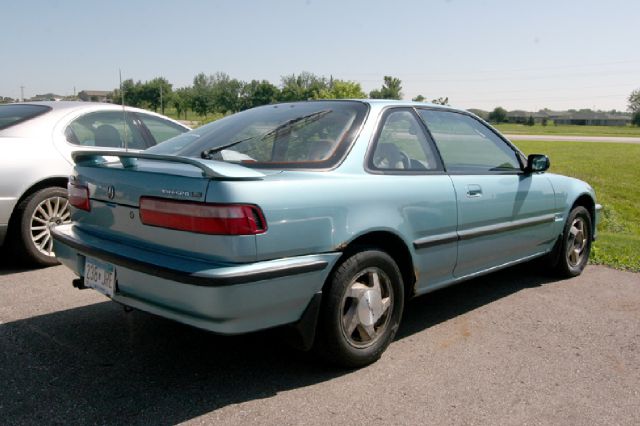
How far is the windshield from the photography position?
10.6ft

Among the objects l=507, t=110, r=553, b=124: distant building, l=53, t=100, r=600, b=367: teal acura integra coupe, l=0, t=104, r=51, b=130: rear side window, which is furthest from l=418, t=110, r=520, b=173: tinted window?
l=507, t=110, r=553, b=124: distant building

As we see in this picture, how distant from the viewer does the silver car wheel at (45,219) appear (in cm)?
528

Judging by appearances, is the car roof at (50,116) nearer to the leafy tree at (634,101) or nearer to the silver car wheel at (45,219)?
the silver car wheel at (45,219)

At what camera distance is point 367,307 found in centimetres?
326

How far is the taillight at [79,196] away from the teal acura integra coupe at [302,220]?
0.04 ft

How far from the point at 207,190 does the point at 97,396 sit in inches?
47.0

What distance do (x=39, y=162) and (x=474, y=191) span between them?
386cm

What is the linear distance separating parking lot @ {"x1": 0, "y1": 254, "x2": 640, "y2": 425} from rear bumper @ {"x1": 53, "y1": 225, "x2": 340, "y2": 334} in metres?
0.43

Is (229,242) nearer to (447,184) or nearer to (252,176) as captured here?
(252,176)

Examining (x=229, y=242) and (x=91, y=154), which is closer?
(x=229, y=242)

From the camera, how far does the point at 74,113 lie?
5812mm

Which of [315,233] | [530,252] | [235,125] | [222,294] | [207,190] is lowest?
[530,252]

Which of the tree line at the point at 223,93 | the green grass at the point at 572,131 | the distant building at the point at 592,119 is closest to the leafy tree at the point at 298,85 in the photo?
the tree line at the point at 223,93

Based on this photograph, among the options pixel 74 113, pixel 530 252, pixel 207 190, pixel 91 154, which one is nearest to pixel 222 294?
pixel 207 190
